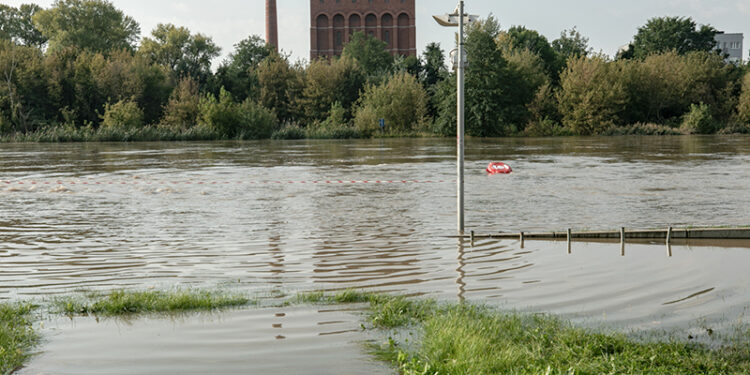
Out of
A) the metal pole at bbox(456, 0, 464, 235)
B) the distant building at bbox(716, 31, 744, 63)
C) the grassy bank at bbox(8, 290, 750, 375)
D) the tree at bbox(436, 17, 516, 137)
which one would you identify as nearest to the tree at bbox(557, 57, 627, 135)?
the tree at bbox(436, 17, 516, 137)

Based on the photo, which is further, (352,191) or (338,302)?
(352,191)

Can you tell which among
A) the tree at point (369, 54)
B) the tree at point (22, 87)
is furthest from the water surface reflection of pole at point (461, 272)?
the tree at point (369, 54)

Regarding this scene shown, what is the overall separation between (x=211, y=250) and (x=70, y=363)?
16.8 feet

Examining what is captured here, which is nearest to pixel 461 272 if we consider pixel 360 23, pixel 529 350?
pixel 529 350

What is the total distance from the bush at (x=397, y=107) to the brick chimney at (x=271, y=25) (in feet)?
152

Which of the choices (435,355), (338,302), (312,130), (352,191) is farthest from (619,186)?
(312,130)

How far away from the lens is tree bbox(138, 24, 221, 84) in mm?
96000

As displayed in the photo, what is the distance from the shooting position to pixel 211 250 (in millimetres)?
10477

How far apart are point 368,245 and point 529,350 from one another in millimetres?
5585

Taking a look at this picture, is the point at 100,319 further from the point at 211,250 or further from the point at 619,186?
the point at 619,186

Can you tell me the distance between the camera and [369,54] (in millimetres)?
92938

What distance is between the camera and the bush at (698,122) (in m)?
65.9

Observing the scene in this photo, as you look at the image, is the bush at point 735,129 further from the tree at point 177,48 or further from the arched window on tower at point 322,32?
the arched window on tower at point 322,32

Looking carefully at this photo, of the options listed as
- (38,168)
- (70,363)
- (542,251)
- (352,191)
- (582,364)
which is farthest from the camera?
(38,168)
